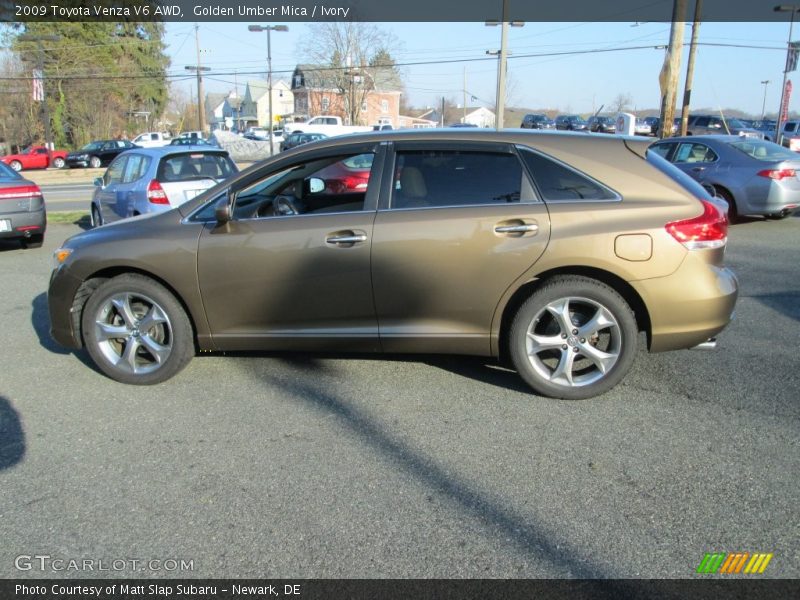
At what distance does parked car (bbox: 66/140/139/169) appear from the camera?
40.8 meters

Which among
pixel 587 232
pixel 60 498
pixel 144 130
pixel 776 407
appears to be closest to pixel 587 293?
pixel 587 232

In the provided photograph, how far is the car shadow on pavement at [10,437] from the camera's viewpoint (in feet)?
11.3

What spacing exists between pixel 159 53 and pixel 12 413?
66.7 m

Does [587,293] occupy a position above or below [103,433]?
above

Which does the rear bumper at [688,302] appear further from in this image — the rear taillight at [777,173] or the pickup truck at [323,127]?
the pickup truck at [323,127]

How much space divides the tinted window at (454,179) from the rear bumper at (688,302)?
1020mm

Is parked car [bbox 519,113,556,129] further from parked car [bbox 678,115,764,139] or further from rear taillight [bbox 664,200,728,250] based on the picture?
rear taillight [bbox 664,200,728,250]

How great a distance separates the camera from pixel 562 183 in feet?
13.4

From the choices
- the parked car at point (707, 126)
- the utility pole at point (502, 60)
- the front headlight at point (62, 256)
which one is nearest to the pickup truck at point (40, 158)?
the utility pole at point (502, 60)

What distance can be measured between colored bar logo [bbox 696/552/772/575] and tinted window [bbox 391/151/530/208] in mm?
2324

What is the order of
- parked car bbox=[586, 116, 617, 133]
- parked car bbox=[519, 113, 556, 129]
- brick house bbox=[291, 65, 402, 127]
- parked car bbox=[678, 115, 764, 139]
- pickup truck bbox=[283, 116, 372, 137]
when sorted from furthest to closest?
brick house bbox=[291, 65, 402, 127] < pickup truck bbox=[283, 116, 372, 137] < parked car bbox=[519, 113, 556, 129] < parked car bbox=[678, 115, 764, 139] < parked car bbox=[586, 116, 617, 133]

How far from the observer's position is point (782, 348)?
5.00 m

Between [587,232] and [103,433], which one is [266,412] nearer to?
[103,433]

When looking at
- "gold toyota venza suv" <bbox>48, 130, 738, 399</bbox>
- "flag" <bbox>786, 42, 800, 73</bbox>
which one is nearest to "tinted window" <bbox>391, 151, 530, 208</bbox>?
"gold toyota venza suv" <bbox>48, 130, 738, 399</bbox>
